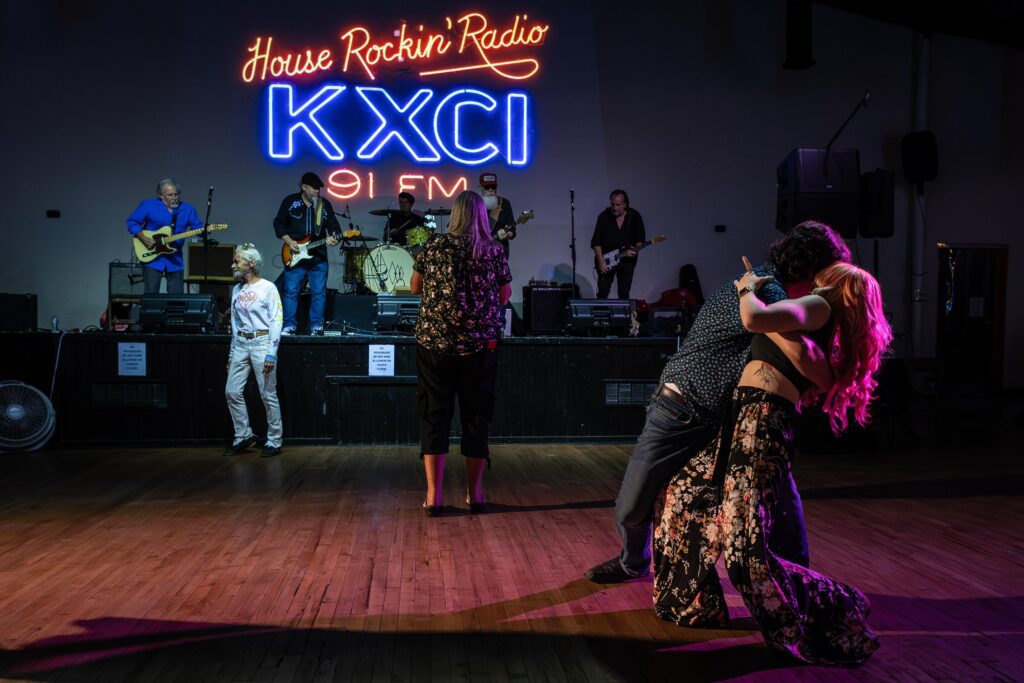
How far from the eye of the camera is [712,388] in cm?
286

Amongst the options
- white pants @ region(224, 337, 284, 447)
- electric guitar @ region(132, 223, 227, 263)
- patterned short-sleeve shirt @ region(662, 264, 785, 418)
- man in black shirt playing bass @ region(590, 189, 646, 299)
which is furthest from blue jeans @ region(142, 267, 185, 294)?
patterned short-sleeve shirt @ region(662, 264, 785, 418)

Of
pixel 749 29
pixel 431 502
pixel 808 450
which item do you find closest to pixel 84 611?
pixel 431 502

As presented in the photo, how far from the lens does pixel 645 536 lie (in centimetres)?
328

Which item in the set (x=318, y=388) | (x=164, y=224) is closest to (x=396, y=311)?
(x=318, y=388)

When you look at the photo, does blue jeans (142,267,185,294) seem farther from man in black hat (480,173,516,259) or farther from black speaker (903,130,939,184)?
black speaker (903,130,939,184)

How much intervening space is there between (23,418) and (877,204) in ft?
26.5

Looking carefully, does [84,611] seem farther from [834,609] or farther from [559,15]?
[559,15]

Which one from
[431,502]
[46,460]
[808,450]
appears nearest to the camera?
[431,502]

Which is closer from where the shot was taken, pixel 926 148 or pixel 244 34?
pixel 244 34

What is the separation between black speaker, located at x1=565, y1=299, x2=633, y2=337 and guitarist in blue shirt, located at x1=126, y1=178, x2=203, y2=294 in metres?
4.07

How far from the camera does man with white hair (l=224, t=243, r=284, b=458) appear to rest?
6.32 m

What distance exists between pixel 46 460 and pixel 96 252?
15.6ft

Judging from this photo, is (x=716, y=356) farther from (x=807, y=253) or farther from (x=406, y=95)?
(x=406, y=95)

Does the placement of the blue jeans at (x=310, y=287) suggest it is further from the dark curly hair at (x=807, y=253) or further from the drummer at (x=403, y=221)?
the dark curly hair at (x=807, y=253)
